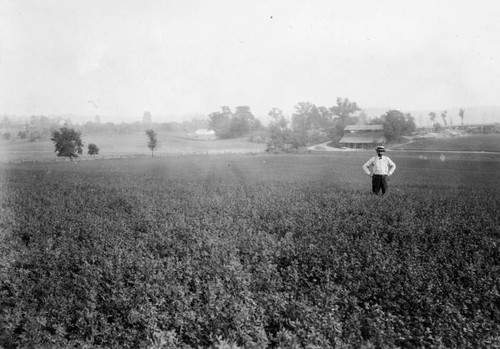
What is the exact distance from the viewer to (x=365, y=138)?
68000 millimetres

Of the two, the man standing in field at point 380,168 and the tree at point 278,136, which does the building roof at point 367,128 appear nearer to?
the tree at point 278,136

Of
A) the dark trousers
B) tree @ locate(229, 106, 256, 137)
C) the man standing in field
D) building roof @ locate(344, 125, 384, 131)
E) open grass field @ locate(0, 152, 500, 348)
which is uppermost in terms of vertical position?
tree @ locate(229, 106, 256, 137)

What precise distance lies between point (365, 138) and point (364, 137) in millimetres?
800

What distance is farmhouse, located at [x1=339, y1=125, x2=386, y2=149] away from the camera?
65.4m

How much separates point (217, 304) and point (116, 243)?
3.08 metres

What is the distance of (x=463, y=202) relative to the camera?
1067cm

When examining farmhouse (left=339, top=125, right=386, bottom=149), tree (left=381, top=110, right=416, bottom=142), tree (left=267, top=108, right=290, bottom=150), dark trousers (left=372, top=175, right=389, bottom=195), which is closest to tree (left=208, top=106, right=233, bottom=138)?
tree (left=267, top=108, right=290, bottom=150)

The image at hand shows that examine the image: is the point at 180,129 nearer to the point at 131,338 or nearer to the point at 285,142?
the point at 285,142

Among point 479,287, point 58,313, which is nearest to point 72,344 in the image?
point 58,313

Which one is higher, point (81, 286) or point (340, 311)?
point (81, 286)

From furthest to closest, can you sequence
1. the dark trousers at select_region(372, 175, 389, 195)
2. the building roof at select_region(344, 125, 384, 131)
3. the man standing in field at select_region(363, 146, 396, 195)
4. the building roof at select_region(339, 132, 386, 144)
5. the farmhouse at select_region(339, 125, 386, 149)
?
the building roof at select_region(344, 125, 384, 131)
the farmhouse at select_region(339, 125, 386, 149)
the building roof at select_region(339, 132, 386, 144)
the dark trousers at select_region(372, 175, 389, 195)
the man standing in field at select_region(363, 146, 396, 195)

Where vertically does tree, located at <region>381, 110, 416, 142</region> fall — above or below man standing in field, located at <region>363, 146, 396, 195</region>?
above

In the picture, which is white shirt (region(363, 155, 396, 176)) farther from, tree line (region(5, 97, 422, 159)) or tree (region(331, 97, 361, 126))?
tree (region(331, 97, 361, 126))

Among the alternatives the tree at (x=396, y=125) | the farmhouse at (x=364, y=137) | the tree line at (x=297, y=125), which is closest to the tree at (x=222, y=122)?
the tree line at (x=297, y=125)
